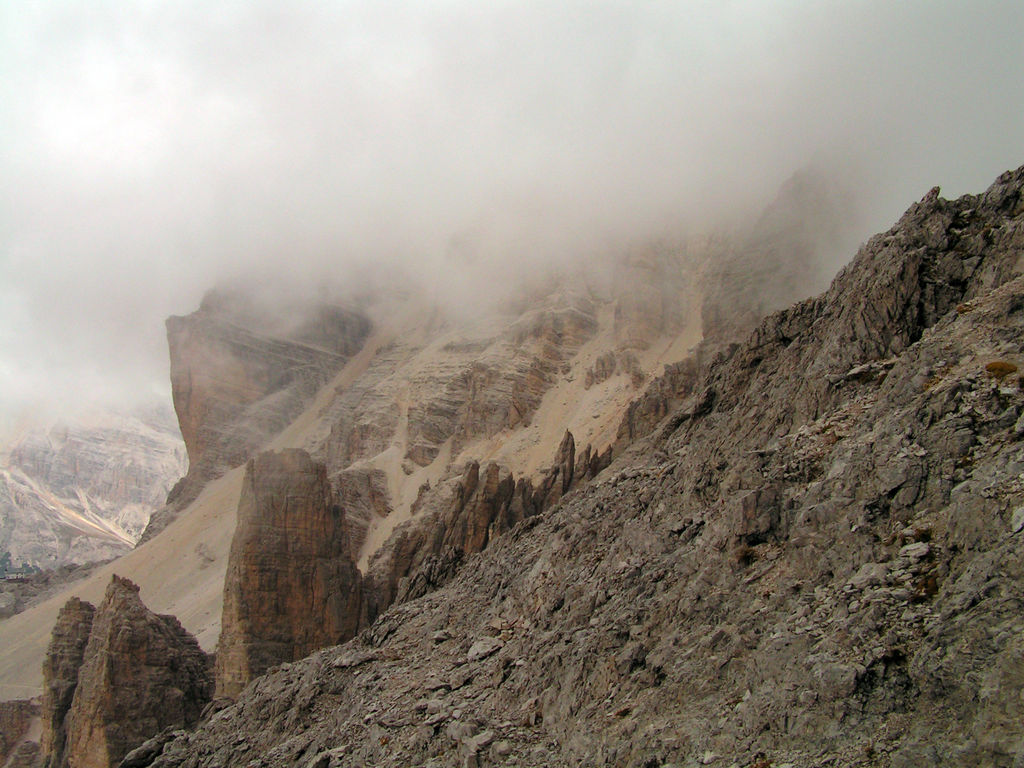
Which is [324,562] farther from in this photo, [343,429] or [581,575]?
[343,429]

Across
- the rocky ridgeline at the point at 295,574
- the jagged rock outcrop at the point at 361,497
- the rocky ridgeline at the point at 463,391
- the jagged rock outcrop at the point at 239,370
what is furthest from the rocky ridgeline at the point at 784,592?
the jagged rock outcrop at the point at 239,370

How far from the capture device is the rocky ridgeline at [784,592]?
765 inches

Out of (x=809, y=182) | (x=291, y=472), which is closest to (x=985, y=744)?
(x=291, y=472)

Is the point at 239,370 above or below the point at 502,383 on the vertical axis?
above

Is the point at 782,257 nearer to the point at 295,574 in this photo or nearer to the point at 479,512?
the point at 479,512

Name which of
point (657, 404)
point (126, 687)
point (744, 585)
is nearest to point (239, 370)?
point (657, 404)

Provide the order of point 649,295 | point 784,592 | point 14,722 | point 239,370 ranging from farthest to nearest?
1. point 239,370
2. point 649,295
3. point 14,722
4. point 784,592

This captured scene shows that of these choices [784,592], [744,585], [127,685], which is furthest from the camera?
[127,685]

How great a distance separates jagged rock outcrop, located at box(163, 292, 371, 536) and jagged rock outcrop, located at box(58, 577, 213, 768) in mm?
105429

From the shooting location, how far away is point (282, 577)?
2477 inches

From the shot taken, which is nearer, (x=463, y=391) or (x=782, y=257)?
(x=782, y=257)

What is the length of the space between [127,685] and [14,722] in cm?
3799

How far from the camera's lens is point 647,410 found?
86.9 meters

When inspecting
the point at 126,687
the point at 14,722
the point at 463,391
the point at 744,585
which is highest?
the point at 463,391
